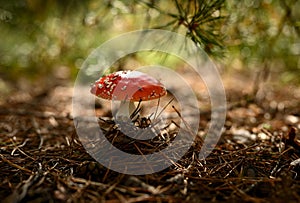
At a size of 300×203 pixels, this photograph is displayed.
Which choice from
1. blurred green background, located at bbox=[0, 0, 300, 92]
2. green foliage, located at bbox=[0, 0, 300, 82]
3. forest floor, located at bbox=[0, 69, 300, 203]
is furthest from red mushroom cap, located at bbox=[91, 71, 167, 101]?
green foliage, located at bbox=[0, 0, 300, 82]

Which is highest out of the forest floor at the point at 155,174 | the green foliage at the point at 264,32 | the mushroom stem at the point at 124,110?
the green foliage at the point at 264,32

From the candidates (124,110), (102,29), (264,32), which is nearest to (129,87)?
(124,110)

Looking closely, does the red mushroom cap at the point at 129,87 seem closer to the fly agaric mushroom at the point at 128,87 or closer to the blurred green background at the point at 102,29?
the fly agaric mushroom at the point at 128,87

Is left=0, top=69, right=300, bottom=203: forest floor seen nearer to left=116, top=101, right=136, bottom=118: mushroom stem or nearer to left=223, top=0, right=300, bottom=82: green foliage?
left=116, top=101, right=136, bottom=118: mushroom stem

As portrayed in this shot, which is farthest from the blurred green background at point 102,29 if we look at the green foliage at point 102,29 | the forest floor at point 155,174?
the forest floor at point 155,174

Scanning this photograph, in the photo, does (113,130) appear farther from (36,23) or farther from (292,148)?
(36,23)

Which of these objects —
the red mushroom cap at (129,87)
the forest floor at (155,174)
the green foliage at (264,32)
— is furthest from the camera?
the green foliage at (264,32)
